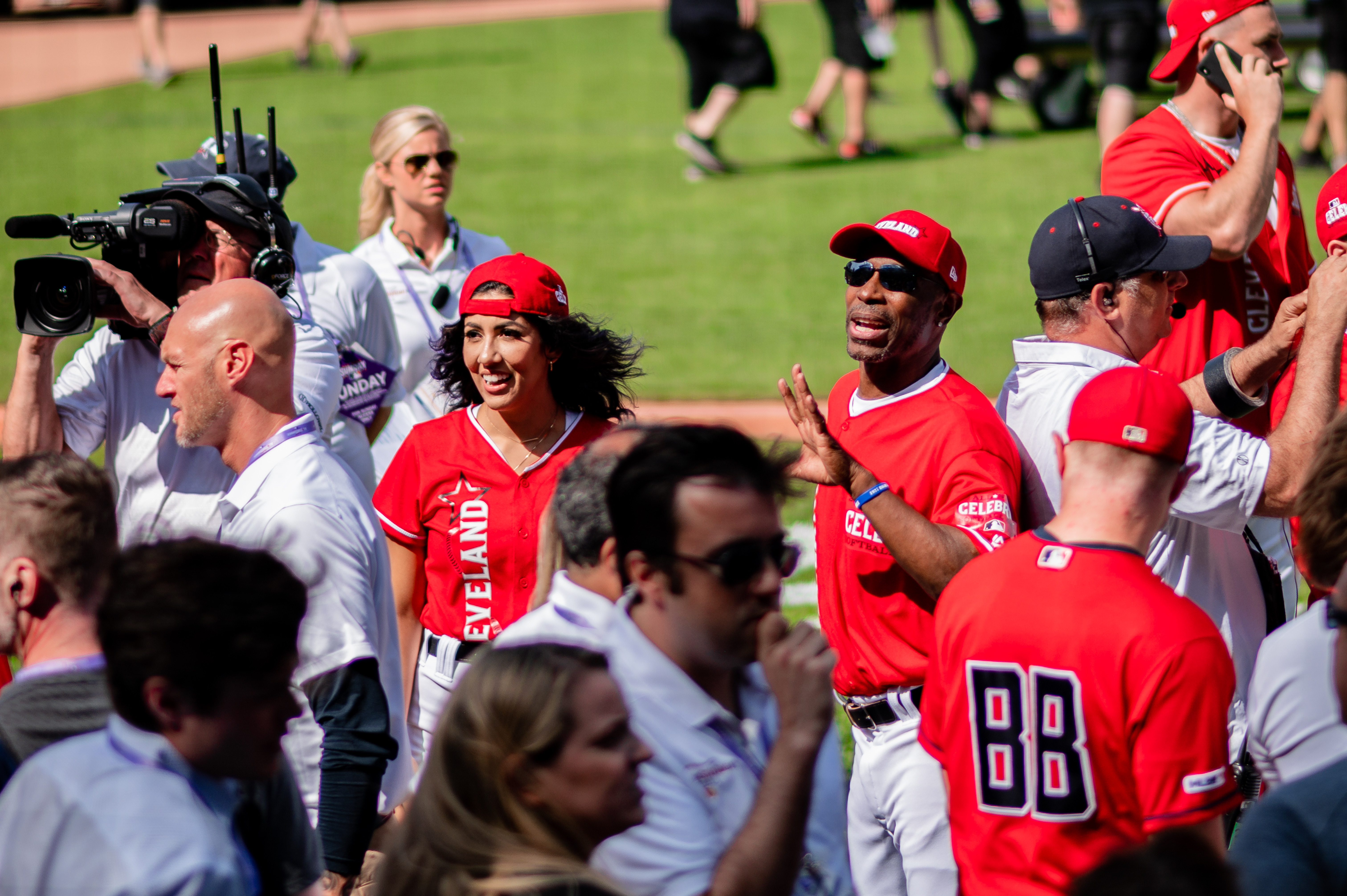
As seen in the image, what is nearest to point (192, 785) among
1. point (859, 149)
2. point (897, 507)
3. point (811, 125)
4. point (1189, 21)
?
point (897, 507)

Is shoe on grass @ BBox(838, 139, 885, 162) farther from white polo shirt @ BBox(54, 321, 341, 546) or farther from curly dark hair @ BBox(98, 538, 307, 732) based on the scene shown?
curly dark hair @ BBox(98, 538, 307, 732)

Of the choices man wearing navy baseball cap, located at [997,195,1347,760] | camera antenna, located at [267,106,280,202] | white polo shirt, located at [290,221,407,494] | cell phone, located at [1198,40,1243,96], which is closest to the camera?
A: man wearing navy baseball cap, located at [997,195,1347,760]

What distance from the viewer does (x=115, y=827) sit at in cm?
218

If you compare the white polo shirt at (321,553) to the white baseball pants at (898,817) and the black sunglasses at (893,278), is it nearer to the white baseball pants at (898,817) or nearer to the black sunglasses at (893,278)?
the white baseball pants at (898,817)

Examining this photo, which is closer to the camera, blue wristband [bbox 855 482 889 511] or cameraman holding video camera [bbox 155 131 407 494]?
blue wristband [bbox 855 482 889 511]

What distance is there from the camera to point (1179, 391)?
306 cm

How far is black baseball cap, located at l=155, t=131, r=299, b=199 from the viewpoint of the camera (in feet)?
19.3

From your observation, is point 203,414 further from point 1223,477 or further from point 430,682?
point 1223,477

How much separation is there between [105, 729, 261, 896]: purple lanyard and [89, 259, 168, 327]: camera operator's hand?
7.78ft

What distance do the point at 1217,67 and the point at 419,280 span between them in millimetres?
3578

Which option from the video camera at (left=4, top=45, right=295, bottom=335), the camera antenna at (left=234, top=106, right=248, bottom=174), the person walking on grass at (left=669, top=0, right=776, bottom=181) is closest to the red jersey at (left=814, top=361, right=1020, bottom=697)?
the video camera at (left=4, top=45, right=295, bottom=335)

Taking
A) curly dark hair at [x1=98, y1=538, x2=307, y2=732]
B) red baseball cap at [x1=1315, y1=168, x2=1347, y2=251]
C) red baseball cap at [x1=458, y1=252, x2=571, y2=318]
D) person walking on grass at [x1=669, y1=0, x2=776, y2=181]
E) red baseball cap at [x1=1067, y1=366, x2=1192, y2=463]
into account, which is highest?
person walking on grass at [x1=669, y1=0, x2=776, y2=181]

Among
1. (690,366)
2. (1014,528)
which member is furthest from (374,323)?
(690,366)

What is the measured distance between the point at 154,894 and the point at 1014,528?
2.43 metres
